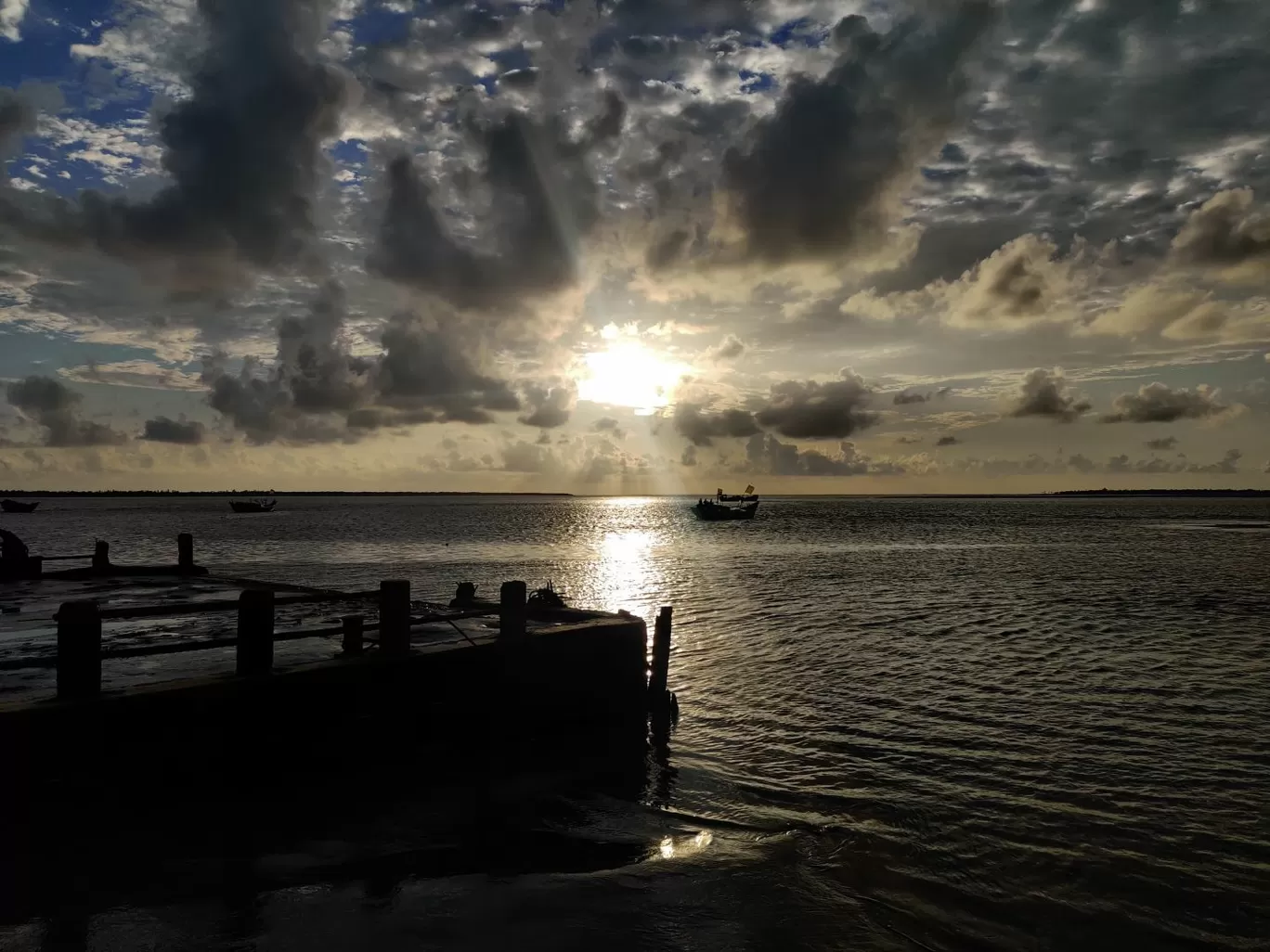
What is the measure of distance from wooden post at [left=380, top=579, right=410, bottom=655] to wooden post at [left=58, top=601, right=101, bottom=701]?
391 cm

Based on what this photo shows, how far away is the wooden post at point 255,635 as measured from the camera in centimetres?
1111

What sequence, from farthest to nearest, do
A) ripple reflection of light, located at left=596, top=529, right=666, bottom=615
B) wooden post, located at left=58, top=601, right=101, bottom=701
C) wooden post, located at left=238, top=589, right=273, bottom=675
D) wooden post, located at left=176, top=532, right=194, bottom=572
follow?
ripple reflection of light, located at left=596, top=529, right=666, bottom=615 → wooden post, located at left=176, top=532, right=194, bottom=572 → wooden post, located at left=238, top=589, right=273, bottom=675 → wooden post, located at left=58, top=601, right=101, bottom=701

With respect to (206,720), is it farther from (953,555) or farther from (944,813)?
A: (953,555)

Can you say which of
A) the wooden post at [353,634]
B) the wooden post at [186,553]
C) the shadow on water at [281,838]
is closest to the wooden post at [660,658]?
the shadow on water at [281,838]

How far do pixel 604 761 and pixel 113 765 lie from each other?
7369 mm

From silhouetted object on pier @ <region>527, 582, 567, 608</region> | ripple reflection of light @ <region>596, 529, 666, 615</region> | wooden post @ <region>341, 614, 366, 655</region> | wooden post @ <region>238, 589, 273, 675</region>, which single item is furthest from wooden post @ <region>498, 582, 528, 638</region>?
ripple reflection of light @ <region>596, 529, 666, 615</region>

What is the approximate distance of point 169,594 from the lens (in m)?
25.3


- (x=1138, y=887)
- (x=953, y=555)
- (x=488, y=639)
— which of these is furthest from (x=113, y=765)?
(x=953, y=555)

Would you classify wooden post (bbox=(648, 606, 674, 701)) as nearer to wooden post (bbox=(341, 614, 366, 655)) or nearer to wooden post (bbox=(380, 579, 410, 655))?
wooden post (bbox=(380, 579, 410, 655))

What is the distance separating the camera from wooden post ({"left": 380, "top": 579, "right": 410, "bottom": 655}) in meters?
12.7

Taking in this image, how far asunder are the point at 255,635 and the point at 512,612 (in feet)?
14.5

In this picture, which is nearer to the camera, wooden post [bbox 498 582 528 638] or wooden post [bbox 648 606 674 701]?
wooden post [bbox 498 582 528 638]

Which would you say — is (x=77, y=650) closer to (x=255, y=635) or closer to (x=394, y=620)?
(x=255, y=635)

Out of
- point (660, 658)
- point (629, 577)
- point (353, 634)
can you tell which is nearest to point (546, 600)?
point (660, 658)
